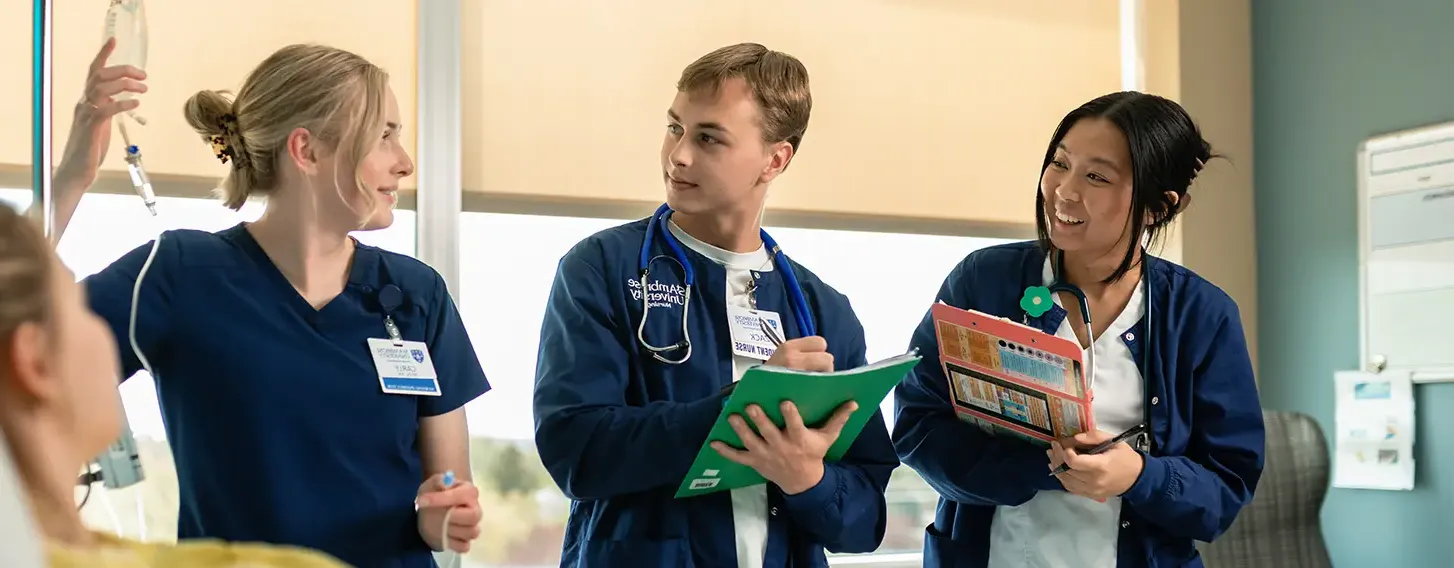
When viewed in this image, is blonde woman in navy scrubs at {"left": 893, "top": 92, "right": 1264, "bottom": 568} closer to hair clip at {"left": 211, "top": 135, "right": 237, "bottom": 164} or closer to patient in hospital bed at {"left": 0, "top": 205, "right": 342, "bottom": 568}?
hair clip at {"left": 211, "top": 135, "right": 237, "bottom": 164}

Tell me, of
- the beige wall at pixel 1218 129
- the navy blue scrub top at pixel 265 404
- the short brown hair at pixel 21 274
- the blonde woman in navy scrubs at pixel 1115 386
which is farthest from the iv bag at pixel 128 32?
the beige wall at pixel 1218 129

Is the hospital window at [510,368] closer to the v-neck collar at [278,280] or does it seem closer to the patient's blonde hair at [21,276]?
the v-neck collar at [278,280]

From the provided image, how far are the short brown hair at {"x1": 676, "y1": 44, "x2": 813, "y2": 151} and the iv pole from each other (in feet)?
3.10

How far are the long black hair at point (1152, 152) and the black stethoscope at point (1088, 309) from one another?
6cm

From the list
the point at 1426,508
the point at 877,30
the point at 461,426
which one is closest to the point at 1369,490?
the point at 1426,508

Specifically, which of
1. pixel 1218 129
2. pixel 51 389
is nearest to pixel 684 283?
pixel 51 389

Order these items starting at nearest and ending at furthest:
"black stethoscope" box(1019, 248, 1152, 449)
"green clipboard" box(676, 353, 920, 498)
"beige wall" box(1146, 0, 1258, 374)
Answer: "green clipboard" box(676, 353, 920, 498), "black stethoscope" box(1019, 248, 1152, 449), "beige wall" box(1146, 0, 1258, 374)

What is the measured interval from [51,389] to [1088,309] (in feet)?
5.43

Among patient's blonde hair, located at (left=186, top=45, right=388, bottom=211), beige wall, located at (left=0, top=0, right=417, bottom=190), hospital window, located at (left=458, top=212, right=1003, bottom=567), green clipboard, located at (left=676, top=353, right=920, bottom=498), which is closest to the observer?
green clipboard, located at (left=676, top=353, right=920, bottom=498)

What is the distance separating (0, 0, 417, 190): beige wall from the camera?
275cm

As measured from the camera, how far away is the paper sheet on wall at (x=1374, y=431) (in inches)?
134

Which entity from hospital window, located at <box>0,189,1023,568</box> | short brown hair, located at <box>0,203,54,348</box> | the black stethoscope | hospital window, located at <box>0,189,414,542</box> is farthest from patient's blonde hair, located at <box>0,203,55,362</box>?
hospital window, located at <box>0,189,414,542</box>

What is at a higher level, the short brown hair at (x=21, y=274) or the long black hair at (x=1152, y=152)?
the long black hair at (x=1152, y=152)

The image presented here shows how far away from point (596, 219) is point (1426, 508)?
8.14ft
